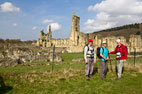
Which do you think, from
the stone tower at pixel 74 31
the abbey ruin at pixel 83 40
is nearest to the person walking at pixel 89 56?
the abbey ruin at pixel 83 40

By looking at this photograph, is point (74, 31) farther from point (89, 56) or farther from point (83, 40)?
point (89, 56)

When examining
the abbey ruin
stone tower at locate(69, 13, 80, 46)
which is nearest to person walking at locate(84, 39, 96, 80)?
the abbey ruin

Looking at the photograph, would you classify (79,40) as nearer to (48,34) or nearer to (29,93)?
(48,34)

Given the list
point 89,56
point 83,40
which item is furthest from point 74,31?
point 89,56

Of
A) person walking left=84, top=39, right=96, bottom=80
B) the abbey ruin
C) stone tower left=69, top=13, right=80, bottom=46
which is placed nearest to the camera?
person walking left=84, top=39, right=96, bottom=80

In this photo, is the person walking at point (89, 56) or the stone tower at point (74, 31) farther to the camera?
the stone tower at point (74, 31)

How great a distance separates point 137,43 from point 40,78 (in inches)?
1384

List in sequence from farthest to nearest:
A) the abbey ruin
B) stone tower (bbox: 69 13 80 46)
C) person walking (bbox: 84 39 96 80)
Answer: stone tower (bbox: 69 13 80 46), the abbey ruin, person walking (bbox: 84 39 96 80)

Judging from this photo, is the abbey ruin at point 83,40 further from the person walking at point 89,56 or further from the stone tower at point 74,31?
the person walking at point 89,56

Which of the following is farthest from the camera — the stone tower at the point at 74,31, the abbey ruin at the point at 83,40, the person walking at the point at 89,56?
the stone tower at the point at 74,31

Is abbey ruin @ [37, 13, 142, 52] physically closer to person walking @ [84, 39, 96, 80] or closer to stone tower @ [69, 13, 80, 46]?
stone tower @ [69, 13, 80, 46]

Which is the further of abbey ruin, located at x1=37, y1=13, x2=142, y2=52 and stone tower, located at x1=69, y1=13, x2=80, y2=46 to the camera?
stone tower, located at x1=69, y1=13, x2=80, y2=46

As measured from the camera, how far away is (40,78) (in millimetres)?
7086

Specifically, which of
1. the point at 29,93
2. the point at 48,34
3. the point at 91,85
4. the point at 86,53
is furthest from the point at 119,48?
the point at 48,34
